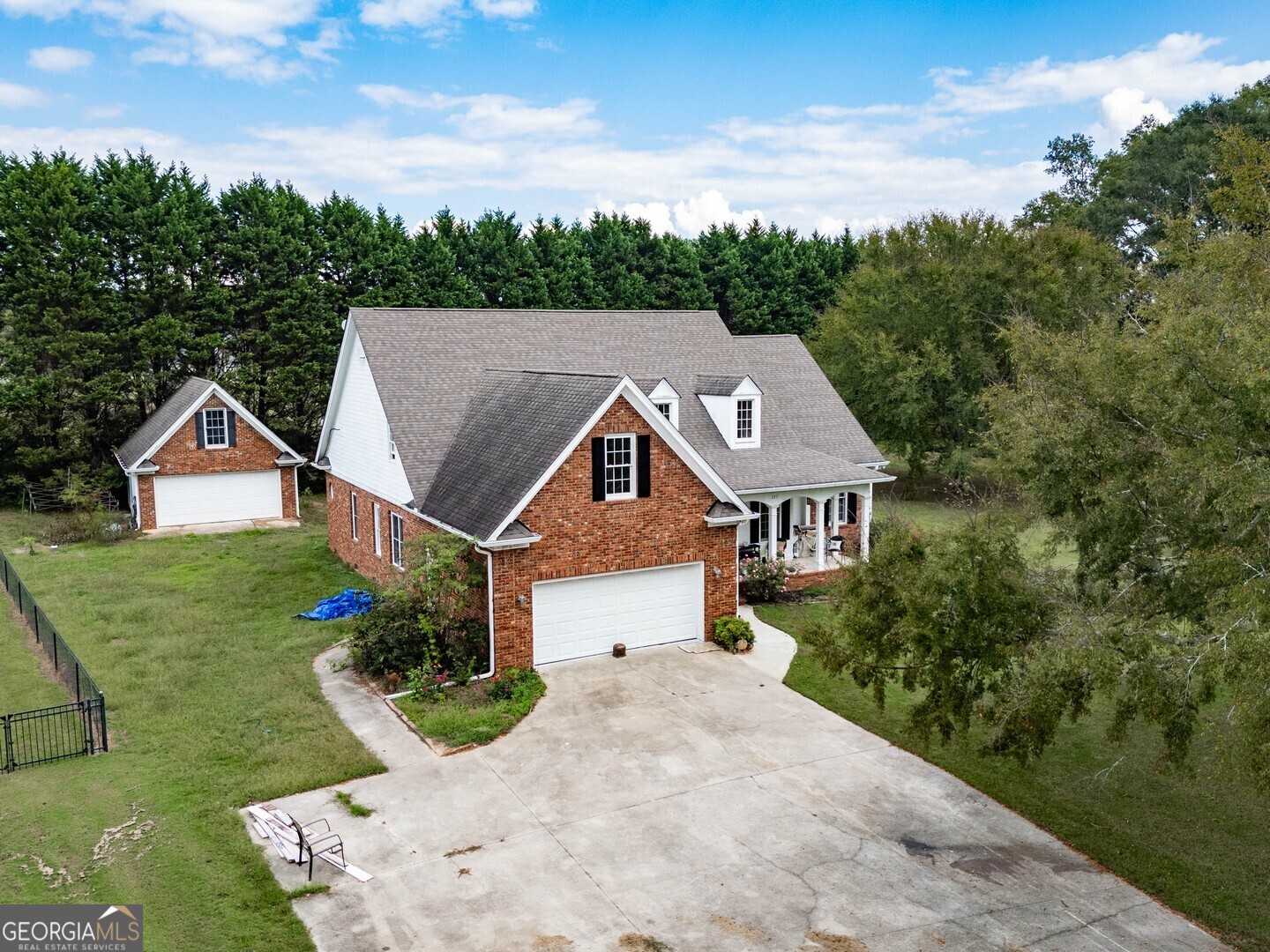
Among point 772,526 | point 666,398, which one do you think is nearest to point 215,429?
point 666,398

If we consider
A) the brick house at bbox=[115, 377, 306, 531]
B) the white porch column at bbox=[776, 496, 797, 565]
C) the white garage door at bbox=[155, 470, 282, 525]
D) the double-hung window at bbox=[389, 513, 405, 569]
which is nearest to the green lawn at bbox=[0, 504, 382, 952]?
the double-hung window at bbox=[389, 513, 405, 569]

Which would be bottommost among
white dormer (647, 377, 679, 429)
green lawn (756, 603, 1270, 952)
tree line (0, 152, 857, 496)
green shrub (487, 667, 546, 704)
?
green lawn (756, 603, 1270, 952)

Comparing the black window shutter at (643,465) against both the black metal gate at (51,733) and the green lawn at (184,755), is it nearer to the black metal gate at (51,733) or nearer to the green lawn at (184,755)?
the green lawn at (184,755)

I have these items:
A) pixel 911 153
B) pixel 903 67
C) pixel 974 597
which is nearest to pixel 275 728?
pixel 974 597

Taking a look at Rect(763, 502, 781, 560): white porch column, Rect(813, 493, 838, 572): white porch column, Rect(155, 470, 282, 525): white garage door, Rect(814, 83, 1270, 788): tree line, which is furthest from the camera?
Rect(155, 470, 282, 525): white garage door

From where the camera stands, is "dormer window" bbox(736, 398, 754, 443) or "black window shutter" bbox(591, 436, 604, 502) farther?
"dormer window" bbox(736, 398, 754, 443)

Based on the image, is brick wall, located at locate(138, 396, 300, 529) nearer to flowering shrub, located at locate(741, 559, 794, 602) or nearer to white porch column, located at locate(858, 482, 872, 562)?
flowering shrub, located at locate(741, 559, 794, 602)

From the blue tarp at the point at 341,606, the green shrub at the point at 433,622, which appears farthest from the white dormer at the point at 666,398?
the blue tarp at the point at 341,606

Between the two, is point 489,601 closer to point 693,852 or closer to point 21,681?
point 693,852
